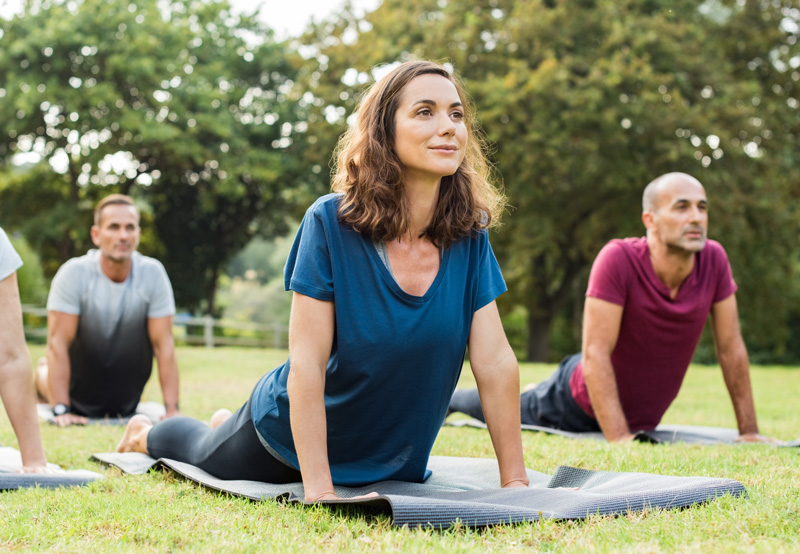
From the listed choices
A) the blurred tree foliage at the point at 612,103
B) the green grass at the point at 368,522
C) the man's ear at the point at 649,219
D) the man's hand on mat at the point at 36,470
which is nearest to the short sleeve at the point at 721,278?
the man's ear at the point at 649,219

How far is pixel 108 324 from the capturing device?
720cm

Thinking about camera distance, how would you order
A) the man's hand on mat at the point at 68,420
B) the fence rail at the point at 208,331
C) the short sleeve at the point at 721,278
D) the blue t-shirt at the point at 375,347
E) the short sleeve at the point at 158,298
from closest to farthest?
the blue t-shirt at the point at 375,347 < the short sleeve at the point at 721,278 < the man's hand on mat at the point at 68,420 < the short sleeve at the point at 158,298 < the fence rail at the point at 208,331

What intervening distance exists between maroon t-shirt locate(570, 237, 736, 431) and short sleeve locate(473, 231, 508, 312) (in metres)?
2.30

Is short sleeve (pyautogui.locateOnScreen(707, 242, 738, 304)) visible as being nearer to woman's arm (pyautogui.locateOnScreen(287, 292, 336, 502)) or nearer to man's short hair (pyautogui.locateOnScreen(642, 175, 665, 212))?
man's short hair (pyautogui.locateOnScreen(642, 175, 665, 212))

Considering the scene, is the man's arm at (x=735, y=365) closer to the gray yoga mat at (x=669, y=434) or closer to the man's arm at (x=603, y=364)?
the gray yoga mat at (x=669, y=434)

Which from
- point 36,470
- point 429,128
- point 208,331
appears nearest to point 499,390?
point 429,128

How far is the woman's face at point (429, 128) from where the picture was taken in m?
3.14

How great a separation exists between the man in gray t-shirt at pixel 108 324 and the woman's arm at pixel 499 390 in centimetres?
445

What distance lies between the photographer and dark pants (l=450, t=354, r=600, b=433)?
6188mm

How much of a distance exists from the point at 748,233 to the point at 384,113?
61.5 feet

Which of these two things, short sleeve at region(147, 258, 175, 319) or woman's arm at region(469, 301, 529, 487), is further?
short sleeve at region(147, 258, 175, 319)

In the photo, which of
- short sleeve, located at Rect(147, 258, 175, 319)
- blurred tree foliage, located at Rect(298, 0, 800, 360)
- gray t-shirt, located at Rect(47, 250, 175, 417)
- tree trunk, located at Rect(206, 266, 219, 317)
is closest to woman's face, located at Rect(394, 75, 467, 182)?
gray t-shirt, located at Rect(47, 250, 175, 417)

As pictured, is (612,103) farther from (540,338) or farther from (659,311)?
(659,311)

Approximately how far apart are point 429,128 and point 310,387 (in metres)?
1.08
